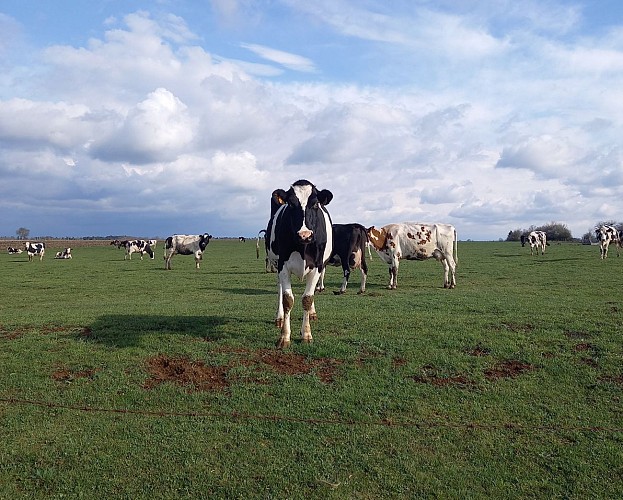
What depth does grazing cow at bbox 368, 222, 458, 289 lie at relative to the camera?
68.6 feet

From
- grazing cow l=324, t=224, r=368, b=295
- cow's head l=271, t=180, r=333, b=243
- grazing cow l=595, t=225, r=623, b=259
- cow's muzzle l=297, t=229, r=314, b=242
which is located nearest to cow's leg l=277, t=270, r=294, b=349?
cow's head l=271, t=180, r=333, b=243

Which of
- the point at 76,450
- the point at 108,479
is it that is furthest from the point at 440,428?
the point at 76,450

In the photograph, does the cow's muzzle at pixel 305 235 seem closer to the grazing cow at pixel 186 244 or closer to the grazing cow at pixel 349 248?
the grazing cow at pixel 349 248

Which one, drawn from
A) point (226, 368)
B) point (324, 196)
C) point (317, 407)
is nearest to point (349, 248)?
point (324, 196)

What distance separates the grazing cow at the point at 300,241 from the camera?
8867mm

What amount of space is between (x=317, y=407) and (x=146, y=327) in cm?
550

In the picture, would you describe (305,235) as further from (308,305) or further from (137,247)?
(137,247)

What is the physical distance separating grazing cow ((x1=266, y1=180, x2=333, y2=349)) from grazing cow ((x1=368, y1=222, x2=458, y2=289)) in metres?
11.5

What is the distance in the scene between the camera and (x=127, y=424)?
610 centimetres

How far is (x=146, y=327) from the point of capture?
1064 cm

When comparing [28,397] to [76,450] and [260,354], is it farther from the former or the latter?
[260,354]

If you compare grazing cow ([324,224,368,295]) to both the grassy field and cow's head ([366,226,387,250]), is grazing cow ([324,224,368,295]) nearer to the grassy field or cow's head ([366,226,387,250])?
cow's head ([366,226,387,250])

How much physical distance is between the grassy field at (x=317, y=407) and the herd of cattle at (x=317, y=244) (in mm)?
1141

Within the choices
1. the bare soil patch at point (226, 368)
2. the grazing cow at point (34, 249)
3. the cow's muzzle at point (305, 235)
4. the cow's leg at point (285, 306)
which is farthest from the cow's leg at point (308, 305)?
the grazing cow at point (34, 249)
